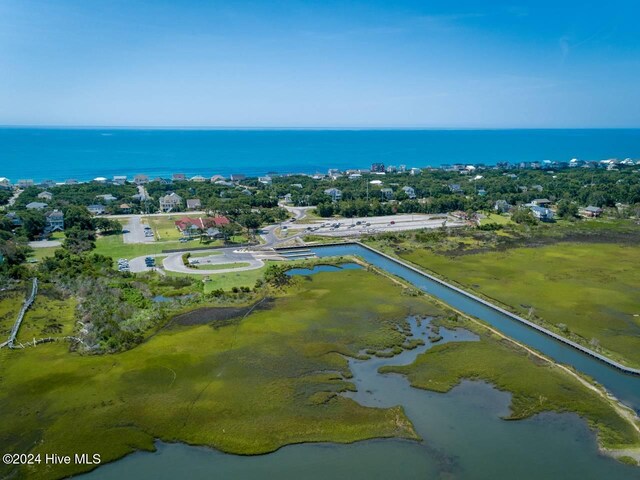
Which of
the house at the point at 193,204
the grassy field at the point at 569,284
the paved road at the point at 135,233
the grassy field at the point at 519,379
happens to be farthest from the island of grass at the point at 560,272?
the house at the point at 193,204

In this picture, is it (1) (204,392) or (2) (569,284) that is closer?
(1) (204,392)

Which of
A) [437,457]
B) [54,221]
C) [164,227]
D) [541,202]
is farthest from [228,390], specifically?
[541,202]

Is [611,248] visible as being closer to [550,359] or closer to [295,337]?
[550,359]

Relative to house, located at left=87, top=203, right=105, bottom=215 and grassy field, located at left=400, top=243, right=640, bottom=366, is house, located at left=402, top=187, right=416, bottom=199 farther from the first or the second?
house, located at left=87, top=203, right=105, bottom=215

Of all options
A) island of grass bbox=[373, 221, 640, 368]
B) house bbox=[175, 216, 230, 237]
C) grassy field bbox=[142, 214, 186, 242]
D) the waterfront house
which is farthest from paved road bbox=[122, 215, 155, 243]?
island of grass bbox=[373, 221, 640, 368]

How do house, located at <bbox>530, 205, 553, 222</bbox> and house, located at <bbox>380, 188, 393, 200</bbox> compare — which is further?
house, located at <bbox>380, 188, 393, 200</bbox>

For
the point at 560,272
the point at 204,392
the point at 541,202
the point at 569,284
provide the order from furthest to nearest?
the point at 541,202
the point at 560,272
the point at 569,284
the point at 204,392

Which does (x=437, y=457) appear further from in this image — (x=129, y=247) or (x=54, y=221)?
(x=54, y=221)
